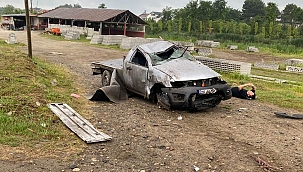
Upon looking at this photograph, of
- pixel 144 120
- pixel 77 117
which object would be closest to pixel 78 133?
pixel 77 117

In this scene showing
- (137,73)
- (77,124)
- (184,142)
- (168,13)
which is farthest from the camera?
(168,13)

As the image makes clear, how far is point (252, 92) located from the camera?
1016 centimetres

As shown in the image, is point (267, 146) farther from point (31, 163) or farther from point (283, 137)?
point (31, 163)

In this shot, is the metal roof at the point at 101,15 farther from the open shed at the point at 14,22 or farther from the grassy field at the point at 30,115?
the grassy field at the point at 30,115

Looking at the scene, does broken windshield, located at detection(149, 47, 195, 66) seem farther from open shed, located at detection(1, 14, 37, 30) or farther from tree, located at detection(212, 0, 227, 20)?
tree, located at detection(212, 0, 227, 20)

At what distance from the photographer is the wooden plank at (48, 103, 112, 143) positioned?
229 inches

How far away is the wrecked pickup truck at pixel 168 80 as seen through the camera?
24.8 feet

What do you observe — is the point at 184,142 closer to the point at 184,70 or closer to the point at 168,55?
the point at 184,70

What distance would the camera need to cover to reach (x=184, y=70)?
7938 mm

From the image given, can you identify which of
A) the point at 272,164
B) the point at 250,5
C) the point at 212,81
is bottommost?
the point at 272,164

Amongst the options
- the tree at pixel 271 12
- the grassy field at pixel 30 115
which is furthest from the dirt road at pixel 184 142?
the tree at pixel 271 12

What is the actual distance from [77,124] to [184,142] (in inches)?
84.7

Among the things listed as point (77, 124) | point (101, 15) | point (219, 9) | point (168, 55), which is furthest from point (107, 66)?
point (219, 9)

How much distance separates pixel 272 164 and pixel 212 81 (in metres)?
3.31
